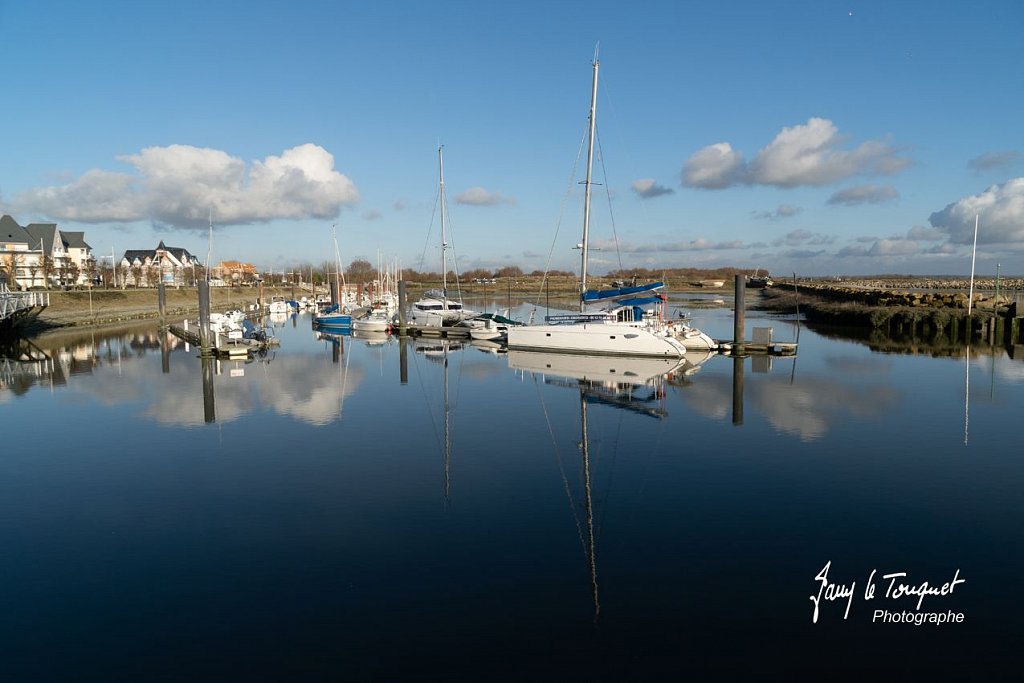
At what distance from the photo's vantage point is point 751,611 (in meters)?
9.09

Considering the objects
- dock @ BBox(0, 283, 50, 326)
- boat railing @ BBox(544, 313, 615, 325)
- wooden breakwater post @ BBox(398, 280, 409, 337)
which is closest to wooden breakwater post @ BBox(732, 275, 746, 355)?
boat railing @ BBox(544, 313, 615, 325)

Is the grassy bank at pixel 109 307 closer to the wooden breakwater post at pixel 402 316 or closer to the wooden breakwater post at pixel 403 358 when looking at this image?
the wooden breakwater post at pixel 402 316

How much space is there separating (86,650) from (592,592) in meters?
6.70

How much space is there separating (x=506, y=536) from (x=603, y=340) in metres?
26.1

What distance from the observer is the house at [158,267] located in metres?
120

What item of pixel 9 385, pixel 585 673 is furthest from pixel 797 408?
pixel 9 385

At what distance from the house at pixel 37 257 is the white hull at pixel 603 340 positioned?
7844 cm

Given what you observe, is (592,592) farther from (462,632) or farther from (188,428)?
(188,428)

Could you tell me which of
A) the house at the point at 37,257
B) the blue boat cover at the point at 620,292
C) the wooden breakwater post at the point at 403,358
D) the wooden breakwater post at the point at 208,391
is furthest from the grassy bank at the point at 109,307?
the blue boat cover at the point at 620,292

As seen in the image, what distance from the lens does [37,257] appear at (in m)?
102

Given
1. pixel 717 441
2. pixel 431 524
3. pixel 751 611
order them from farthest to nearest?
1. pixel 717 441
2. pixel 431 524
3. pixel 751 611

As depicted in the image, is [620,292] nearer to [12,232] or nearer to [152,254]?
[12,232]

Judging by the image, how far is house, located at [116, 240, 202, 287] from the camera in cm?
11956

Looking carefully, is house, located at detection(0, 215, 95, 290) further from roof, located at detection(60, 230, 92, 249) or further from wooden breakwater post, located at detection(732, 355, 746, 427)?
wooden breakwater post, located at detection(732, 355, 746, 427)
